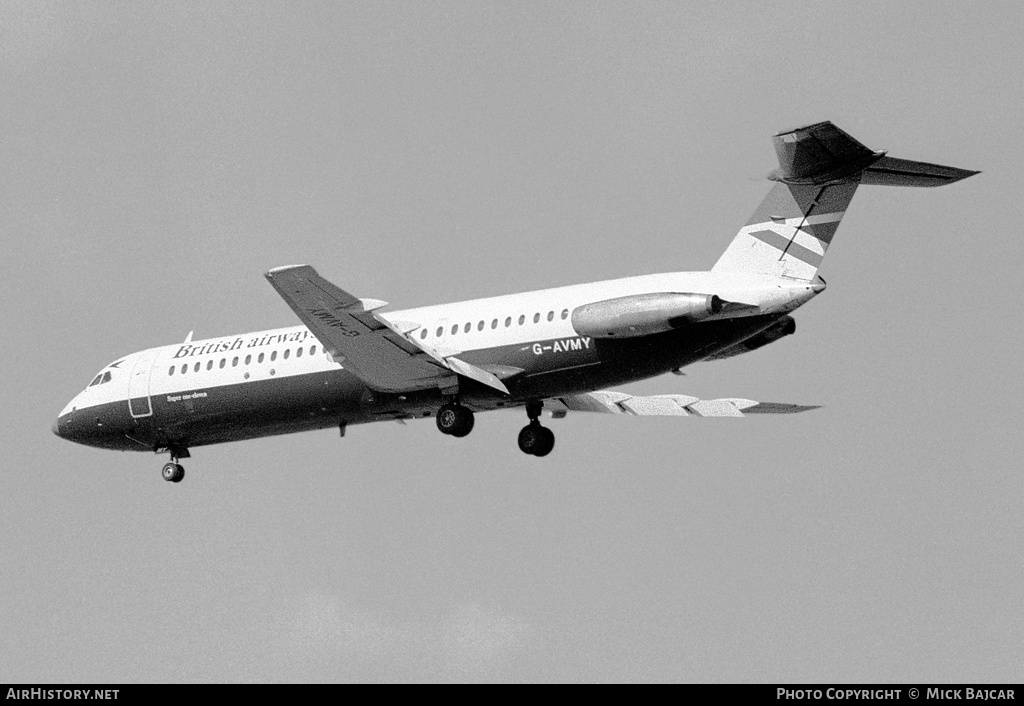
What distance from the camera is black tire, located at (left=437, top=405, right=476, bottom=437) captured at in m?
42.4

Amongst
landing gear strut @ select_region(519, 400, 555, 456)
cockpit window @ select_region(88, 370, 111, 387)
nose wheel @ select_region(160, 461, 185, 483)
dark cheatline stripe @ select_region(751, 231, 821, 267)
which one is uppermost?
dark cheatline stripe @ select_region(751, 231, 821, 267)

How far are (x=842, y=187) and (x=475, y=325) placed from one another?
9055 millimetres

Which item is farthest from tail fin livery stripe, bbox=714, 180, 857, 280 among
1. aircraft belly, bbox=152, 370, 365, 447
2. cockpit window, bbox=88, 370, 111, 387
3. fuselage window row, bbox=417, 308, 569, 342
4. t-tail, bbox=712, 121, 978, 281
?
cockpit window, bbox=88, 370, 111, 387

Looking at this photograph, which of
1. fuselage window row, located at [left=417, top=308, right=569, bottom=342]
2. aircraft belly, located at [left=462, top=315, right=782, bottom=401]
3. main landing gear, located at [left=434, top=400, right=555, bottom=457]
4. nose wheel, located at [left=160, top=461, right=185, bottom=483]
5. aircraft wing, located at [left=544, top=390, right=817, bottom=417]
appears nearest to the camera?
aircraft belly, located at [left=462, top=315, right=782, bottom=401]

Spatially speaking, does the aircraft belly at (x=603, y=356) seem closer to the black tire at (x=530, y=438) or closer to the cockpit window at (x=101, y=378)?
the black tire at (x=530, y=438)

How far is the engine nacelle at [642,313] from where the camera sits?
127 ft

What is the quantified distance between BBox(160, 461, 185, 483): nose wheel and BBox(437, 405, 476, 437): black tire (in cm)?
935

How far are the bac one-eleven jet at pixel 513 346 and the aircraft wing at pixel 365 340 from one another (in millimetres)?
41

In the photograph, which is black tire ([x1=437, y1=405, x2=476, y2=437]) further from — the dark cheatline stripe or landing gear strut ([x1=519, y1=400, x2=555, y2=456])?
the dark cheatline stripe

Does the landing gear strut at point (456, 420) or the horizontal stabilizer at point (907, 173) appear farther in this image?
the landing gear strut at point (456, 420)

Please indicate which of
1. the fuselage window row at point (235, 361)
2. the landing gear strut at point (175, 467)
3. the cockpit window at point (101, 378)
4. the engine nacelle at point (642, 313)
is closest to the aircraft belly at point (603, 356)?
the engine nacelle at point (642, 313)

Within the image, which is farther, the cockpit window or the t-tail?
the cockpit window
